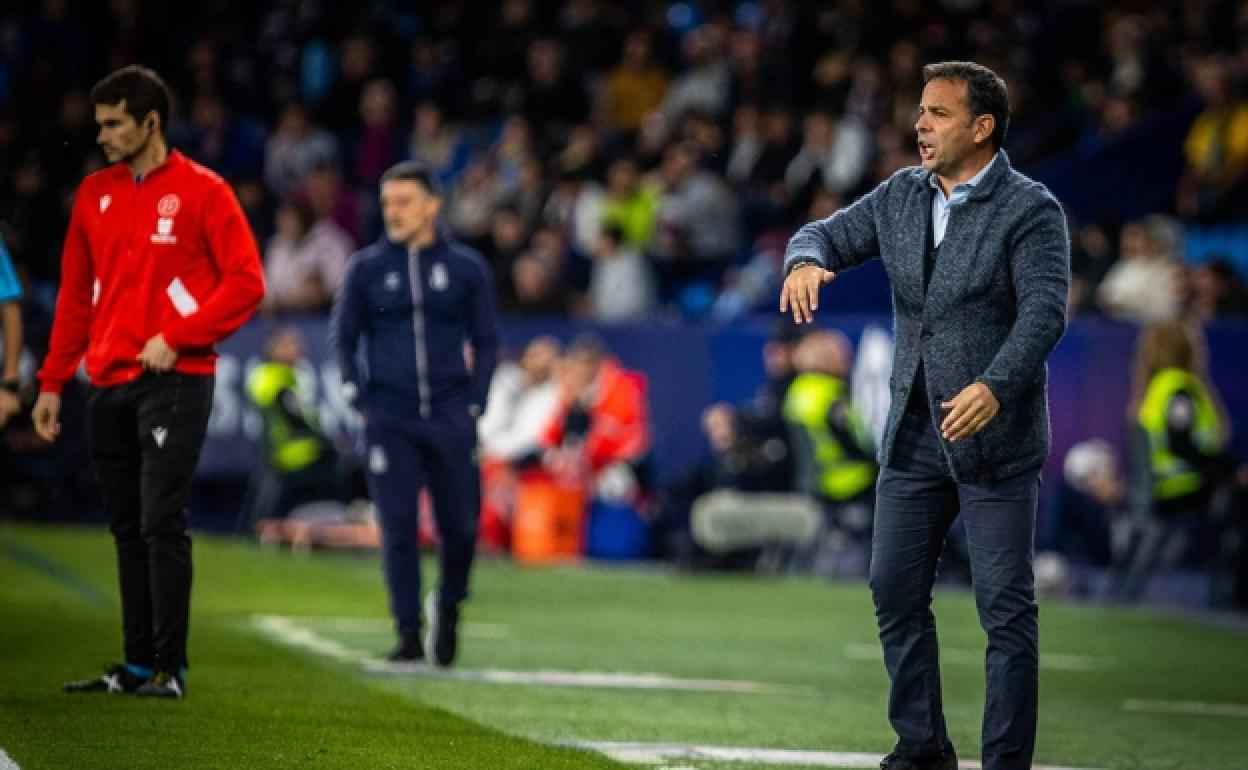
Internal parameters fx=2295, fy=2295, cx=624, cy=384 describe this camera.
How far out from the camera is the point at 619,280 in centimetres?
2178

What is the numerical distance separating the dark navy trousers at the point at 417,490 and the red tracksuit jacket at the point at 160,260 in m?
2.31

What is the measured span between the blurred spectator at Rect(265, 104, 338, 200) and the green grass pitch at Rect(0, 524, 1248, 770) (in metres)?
7.51

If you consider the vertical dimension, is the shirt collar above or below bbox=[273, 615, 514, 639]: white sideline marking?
above

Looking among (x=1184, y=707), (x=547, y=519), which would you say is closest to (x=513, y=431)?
(x=547, y=519)

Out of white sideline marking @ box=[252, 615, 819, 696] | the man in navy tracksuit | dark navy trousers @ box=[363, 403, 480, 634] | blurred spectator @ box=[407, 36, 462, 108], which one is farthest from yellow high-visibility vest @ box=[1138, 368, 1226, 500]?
blurred spectator @ box=[407, 36, 462, 108]

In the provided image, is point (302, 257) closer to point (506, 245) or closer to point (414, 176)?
point (506, 245)

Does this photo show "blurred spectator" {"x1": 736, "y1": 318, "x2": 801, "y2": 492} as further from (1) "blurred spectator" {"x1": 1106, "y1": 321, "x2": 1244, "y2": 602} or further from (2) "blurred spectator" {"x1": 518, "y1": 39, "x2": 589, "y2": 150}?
(2) "blurred spectator" {"x1": 518, "y1": 39, "x2": 589, "y2": 150}

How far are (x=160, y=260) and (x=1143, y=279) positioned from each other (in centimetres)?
1119

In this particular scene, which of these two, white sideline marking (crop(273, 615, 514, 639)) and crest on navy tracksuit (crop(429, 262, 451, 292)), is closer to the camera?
crest on navy tracksuit (crop(429, 262, 451, 292))

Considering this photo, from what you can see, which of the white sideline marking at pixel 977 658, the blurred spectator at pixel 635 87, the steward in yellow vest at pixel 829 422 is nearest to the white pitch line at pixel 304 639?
the white sideline marking at pixel 977 658

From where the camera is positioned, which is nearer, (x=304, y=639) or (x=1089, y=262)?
(x=304, y=639)

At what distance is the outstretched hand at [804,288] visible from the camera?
6902mm

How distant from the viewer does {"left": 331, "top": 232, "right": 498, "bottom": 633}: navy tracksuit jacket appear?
36.3 feet

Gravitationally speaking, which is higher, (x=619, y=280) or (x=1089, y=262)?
(x=1089, y=262)
